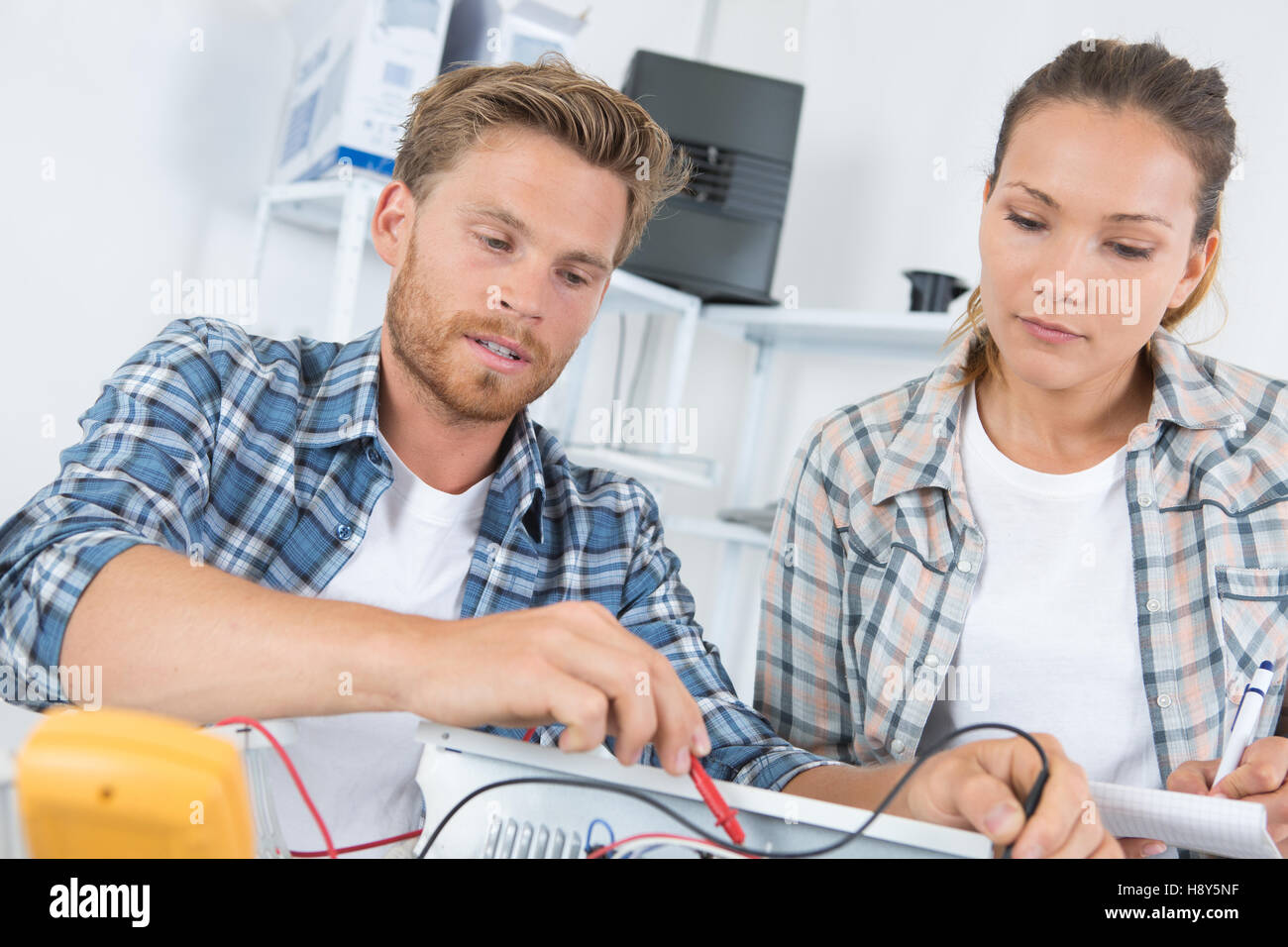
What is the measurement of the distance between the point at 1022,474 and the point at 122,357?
135 cm

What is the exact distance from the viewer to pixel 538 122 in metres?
1.11

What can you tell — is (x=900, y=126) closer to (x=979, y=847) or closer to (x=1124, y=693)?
(x=1124, y=693)

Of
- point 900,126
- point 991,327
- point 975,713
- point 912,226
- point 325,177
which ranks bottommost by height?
point 975,713

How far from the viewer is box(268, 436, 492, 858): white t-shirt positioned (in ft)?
3.03

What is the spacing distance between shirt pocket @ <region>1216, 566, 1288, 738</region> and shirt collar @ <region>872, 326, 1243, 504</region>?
16 centimetres

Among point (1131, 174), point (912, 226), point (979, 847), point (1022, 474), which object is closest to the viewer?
point (979, 847)

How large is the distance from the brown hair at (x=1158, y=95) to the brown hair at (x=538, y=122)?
38 centimetres

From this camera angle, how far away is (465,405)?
3.45 ft

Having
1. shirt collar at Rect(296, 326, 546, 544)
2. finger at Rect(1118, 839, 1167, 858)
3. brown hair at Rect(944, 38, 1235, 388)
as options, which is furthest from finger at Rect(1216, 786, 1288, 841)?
shirt collar at Rect(296, 326, 546, 544)

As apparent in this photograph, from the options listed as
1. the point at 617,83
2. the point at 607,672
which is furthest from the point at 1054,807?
the point at 617,83

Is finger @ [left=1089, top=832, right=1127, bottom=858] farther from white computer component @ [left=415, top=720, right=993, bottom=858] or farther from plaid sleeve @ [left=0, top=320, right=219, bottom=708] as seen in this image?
plaid sleeve @ [left=0, top=320, right=219, bottom=708]

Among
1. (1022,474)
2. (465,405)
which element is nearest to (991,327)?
(1022,474)
